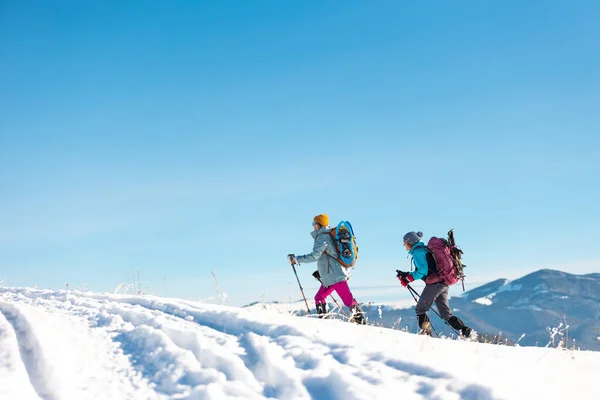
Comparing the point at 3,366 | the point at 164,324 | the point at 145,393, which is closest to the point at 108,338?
the point at 164,324

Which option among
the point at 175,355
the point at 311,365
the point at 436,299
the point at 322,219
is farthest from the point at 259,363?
the point at 322,219

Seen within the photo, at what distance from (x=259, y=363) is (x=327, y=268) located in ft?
17.3

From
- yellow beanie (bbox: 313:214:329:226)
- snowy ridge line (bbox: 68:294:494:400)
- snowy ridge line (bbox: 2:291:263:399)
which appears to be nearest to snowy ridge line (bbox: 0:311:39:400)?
snowy ridge line (bbox: 2:291:263:399)

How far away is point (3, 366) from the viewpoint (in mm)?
3982

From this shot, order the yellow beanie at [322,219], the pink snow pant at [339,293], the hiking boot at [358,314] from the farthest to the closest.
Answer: the yellow beanie at [322,219] < the pink snow pant at [339,293] < the hiking boot at [358,314]

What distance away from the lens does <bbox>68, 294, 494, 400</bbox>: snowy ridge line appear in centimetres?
355

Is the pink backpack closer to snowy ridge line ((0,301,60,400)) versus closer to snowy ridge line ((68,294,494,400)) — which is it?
snowy ridge line ((68,294,494,400))

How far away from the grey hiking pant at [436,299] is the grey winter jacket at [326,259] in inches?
59.7

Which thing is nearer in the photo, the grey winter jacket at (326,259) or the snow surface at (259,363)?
the snow surface at (259,363)

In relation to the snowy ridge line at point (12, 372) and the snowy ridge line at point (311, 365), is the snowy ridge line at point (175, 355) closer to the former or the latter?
the snowy ridge line at point (311, 365)

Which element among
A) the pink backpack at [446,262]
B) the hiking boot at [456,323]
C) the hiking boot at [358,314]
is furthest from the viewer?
the pink backpack at [446,262]

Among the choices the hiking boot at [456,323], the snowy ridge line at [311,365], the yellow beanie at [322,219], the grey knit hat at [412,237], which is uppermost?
the yellow beanie at [322,219]

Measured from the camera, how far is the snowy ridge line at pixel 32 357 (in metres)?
3.70

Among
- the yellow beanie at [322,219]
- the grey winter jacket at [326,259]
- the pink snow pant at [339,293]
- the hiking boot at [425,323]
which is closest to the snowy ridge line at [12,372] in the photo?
the hiking boot at [425,323]
